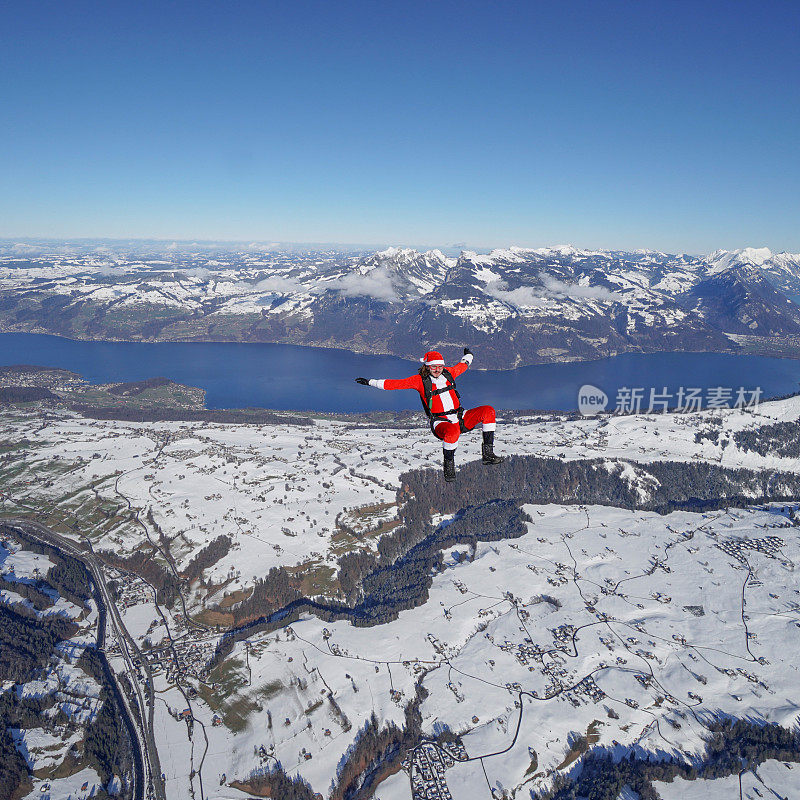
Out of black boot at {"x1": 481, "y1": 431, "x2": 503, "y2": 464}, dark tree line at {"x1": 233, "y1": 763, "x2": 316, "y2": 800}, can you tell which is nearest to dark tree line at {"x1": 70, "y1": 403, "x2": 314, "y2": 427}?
dark tree line at {"x1": 233, "y1": 763, "x2": 316, "y2": 800}

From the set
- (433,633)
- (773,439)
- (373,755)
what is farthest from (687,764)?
(773,439)

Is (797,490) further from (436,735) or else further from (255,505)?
(255,505)

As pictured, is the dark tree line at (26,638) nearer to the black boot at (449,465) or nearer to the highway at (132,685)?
the highway at (132,685)

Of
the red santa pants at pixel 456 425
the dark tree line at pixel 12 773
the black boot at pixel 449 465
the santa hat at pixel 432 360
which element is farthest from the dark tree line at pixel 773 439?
the dark tree line at pixel 12 773

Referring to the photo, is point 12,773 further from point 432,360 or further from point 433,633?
point 432,360

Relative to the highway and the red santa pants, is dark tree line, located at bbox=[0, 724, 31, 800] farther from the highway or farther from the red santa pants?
the red santa pants

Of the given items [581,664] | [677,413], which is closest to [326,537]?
[581,664]
